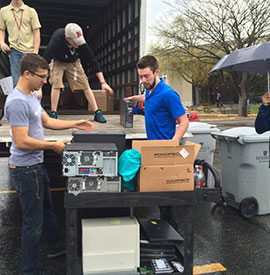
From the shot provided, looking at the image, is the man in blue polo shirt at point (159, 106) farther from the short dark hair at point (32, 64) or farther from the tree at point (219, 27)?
the tree at point (219, 27)

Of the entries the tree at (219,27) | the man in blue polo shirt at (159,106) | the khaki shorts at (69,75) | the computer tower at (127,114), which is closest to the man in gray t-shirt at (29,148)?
the man in blue polo shirt at (159,106)

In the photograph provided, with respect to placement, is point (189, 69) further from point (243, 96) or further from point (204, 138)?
point (204, 138)

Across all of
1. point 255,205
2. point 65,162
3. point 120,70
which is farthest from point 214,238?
point 120,70

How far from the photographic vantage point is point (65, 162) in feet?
7.11

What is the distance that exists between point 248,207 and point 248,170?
1.64 ft

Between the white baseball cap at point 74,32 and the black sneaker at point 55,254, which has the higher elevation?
the white baseball cap at point 74,32

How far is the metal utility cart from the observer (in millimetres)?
2242

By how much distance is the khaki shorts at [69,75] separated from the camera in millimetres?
4574

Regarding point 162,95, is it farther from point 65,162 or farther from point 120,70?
point 120,70

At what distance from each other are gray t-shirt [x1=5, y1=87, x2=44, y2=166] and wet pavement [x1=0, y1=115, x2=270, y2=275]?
1.17 m

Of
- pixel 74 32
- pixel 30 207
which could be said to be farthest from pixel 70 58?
pixel 30 207

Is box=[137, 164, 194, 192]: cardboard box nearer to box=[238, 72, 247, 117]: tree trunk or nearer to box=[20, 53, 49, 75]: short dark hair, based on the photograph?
box=[20, 53, 49, 75]: short dark hair

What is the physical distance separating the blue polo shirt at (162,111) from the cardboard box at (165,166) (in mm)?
819

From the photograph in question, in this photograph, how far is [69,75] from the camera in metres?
4.71
